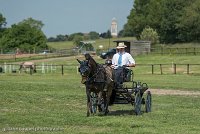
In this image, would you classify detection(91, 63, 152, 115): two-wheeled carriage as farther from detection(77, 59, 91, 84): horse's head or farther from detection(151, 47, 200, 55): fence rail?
detection(151, 47, 200, 55): fence rail

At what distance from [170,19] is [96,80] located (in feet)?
384

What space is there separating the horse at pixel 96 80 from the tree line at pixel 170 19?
353 ft

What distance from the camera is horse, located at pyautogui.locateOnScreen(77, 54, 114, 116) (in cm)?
1539

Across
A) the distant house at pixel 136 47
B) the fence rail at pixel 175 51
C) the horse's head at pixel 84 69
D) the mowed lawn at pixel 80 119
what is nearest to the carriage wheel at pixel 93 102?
the mowed lawn at pixel 80 119

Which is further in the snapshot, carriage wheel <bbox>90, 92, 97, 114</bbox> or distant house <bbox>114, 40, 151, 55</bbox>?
distant house <bbox>114, 40, 151, 55</bbox>

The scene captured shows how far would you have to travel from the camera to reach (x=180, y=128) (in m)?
13.6

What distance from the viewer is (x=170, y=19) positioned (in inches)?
5157

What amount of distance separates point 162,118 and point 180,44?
11277 centimetres

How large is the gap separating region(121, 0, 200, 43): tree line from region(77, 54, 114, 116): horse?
10768 cm

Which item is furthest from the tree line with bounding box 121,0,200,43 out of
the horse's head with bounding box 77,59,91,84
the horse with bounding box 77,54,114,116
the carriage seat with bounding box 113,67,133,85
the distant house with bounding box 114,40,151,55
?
the horse's head with bounding box 77,59,91,84

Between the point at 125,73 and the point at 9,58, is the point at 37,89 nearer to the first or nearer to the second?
the point at 125,73

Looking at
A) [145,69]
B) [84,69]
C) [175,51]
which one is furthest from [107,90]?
[175,51]

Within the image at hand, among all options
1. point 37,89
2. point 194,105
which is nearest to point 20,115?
point 194,105

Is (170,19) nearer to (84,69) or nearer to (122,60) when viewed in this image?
(122,60)
